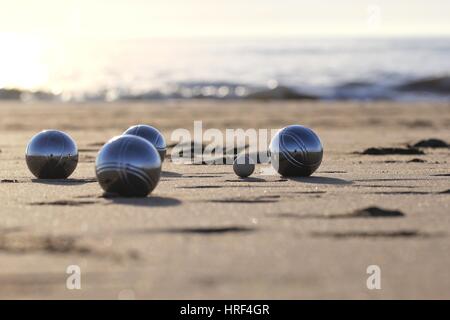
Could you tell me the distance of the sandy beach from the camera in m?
6.73

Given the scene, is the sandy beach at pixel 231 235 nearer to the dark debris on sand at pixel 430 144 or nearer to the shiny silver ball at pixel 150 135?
the shiny silver ball at pixel 150 135

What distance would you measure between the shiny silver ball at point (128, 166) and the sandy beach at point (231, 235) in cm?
21

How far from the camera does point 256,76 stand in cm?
7688

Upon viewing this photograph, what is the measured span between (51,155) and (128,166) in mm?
Answer: 2834

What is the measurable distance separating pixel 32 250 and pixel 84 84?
66.1m

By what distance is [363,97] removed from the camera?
55688mm

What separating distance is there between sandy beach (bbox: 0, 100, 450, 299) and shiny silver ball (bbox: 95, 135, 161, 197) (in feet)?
0.69

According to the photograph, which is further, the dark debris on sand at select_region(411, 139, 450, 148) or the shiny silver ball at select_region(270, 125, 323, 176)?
the dark debris on sand at select_region(411, 139, 450, 148)

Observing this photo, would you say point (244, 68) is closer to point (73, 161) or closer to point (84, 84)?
point (84, 84)

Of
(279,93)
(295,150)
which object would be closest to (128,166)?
(295,150)
